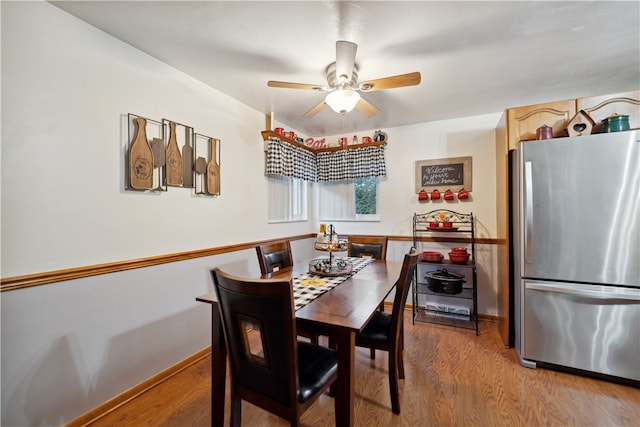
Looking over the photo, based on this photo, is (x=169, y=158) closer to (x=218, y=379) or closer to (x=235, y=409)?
(x=218, y=379)

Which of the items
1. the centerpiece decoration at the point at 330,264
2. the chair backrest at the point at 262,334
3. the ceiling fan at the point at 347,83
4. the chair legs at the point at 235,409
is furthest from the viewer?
the centerpiece decoration at the point at 330,264

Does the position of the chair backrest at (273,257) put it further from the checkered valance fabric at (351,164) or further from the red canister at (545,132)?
the red canister at (545,132)

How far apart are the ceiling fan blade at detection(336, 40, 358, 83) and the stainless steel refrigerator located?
153 centimetres

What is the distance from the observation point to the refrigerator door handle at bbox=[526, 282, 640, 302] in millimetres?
1932

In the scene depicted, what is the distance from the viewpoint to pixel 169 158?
6.96ft

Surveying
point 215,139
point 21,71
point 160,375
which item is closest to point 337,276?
point 160,375

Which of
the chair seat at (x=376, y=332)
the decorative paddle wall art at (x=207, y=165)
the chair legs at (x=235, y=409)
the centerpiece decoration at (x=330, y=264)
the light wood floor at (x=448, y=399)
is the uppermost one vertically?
the decorative paddle wall art at (x=207, y=165)

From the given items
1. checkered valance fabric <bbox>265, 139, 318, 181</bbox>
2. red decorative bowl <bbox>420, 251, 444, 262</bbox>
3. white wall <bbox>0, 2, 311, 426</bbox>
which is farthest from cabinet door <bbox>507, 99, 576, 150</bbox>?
white wall <bbox>0, 2, 311, 426</bbox>

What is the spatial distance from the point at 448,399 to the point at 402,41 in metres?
2.39

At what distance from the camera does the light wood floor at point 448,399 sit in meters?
1.67

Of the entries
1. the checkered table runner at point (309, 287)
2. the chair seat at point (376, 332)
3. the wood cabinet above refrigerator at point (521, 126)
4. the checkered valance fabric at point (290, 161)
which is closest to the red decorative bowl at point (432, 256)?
the wood cabinet above refrigerator at point (521, 126)

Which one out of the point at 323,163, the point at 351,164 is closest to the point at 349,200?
the point at 351,164

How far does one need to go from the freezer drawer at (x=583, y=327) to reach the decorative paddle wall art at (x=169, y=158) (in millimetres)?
2831

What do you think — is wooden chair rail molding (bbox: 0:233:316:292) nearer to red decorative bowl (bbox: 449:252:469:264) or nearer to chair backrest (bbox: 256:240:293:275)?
chair backrest (bbox: 256:240:293:275)
